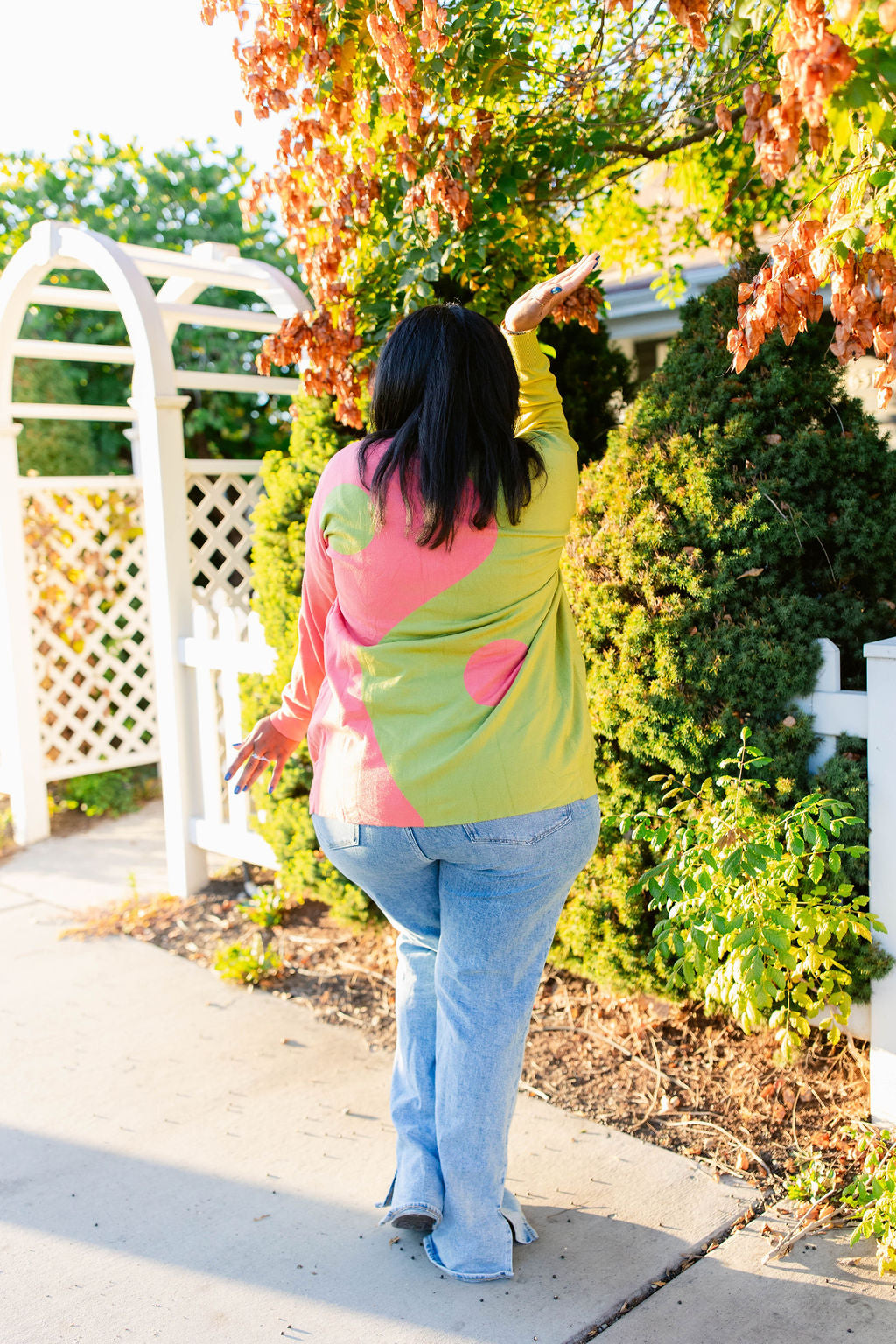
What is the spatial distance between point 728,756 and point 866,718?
1.09 ft

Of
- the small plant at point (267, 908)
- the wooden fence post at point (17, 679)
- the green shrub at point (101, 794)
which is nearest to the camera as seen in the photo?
the small plant at point (267, 908)

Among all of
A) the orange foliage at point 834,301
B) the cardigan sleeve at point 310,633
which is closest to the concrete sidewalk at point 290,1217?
the cardigan sleeve at point 310,633

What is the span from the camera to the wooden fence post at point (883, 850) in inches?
94.7

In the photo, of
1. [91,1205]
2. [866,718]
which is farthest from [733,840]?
[91,1205]

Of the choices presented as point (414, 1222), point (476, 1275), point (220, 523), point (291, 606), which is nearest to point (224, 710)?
point (291, 606)

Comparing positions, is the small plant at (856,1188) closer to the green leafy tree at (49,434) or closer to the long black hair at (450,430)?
the long black hair at (450,430)

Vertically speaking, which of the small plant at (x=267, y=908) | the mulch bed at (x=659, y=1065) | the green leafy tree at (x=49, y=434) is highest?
the green leafy tree at (x=49, y=434)

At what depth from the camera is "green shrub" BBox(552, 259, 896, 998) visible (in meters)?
2.59

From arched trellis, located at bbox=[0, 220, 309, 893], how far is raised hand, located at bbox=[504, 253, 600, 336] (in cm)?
247

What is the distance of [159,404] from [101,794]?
7.96 ft

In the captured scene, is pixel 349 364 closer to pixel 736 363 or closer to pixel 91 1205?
pixel 736 363

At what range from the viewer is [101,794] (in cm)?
582

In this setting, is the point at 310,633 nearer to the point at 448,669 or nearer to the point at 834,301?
the point at 448,669

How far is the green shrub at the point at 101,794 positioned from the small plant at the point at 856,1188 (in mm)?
4260
